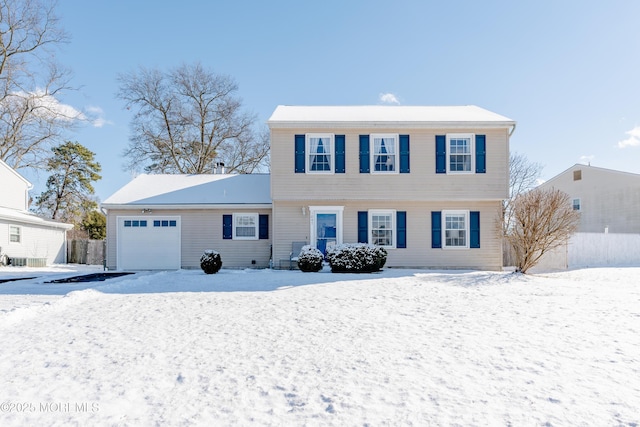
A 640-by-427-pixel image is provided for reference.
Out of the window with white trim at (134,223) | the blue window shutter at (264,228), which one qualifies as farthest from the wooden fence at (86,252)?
the blue window shutter at (264,228)

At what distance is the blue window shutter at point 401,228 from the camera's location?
14.6 metres

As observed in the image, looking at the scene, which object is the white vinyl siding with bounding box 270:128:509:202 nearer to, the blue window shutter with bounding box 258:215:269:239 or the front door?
the front door

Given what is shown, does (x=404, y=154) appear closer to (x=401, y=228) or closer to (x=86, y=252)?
(x=401, y=228)

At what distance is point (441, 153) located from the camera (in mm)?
14367

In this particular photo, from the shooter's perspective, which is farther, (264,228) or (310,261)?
(264,228)

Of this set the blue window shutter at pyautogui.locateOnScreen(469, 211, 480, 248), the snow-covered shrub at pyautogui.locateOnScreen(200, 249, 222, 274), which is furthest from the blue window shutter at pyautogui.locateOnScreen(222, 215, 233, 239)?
the blue window shutter at pyautogui.locateOnScreen(469, 211, 480, 248)

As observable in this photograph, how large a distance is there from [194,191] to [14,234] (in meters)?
9.85

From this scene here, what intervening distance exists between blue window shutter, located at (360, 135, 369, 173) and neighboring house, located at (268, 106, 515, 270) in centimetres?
4

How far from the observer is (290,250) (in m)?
14.6

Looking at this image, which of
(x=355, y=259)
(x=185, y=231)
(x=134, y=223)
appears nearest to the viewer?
(x=355, y=259)

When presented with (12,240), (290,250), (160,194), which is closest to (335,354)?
(290,250)

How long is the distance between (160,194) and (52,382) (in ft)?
43.1

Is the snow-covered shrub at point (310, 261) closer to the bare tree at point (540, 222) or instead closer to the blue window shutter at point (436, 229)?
the blue window shutter at point (436, 229)

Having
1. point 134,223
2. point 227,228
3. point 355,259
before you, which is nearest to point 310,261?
point 355,259
